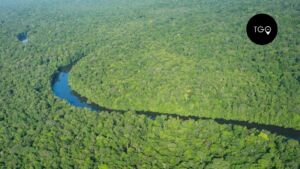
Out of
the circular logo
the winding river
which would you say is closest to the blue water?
the winding river

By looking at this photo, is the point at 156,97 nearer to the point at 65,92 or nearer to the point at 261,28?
the point at 65,92

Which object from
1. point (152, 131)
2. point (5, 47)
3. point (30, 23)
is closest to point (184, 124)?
point (152, 131)

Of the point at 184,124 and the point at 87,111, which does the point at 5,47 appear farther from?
the point at 184,124

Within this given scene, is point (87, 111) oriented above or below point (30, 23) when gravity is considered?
below

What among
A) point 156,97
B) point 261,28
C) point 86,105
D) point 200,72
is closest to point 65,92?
point 86,105

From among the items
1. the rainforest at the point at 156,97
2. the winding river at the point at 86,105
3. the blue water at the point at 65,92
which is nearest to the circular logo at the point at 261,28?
the rainforest at the point at 156,97

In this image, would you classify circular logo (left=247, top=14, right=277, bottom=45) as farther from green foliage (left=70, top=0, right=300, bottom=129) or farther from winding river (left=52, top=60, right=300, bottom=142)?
green foliage (left=70, top=0, right=300, bottom=129)
